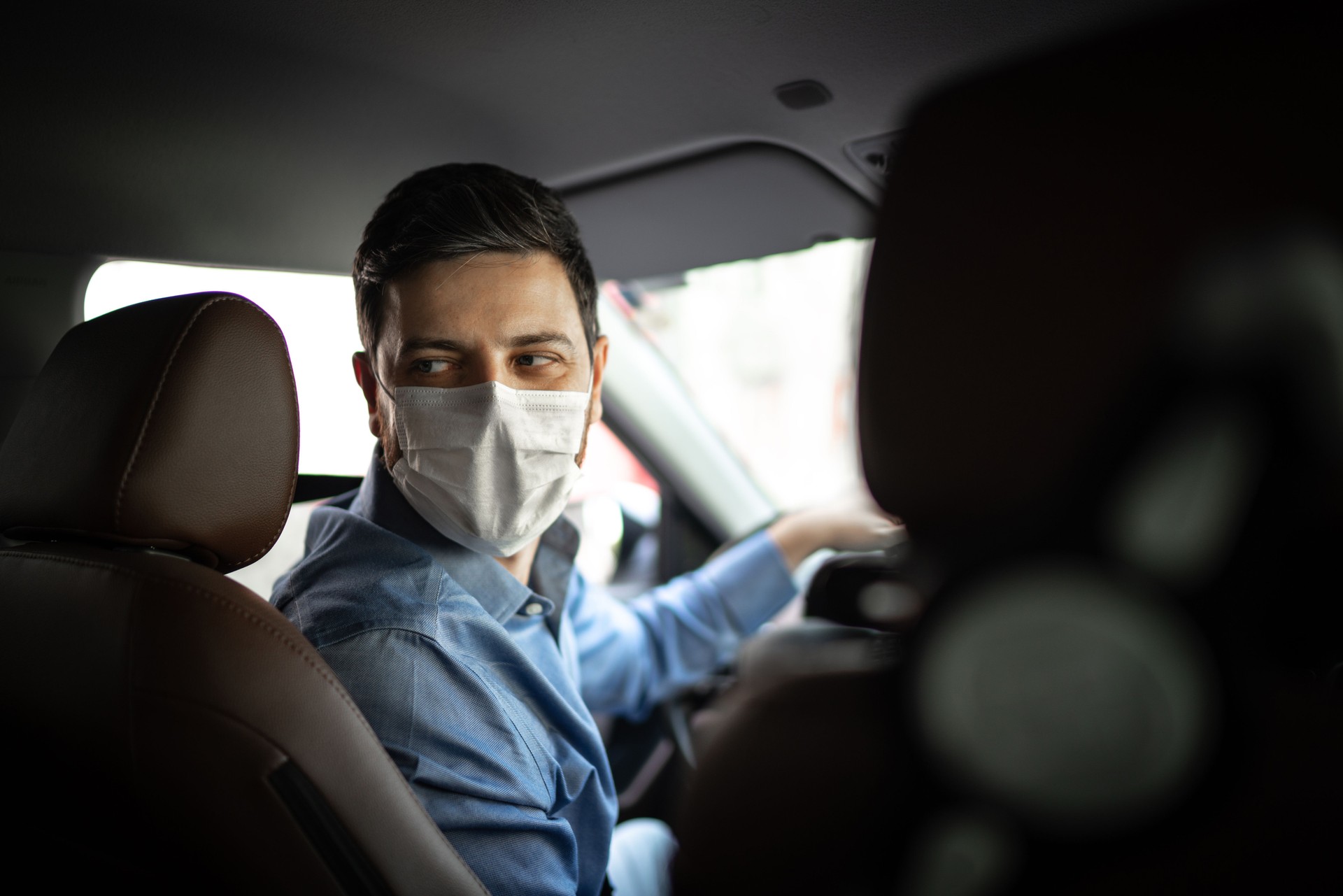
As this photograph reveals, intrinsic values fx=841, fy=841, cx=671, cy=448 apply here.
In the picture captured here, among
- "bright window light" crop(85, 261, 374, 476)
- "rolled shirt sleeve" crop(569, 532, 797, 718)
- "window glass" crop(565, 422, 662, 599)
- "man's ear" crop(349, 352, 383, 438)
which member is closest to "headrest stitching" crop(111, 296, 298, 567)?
"man's ear" crop(349, 352, 383, 438)

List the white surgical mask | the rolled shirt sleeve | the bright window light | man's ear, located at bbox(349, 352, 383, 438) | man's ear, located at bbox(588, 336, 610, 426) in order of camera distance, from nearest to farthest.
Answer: the white surgical mask, man's ear, located at bbox(349, 352, 383, 438), man's ear, located at bbox(588, 336, 610, 426), the bright window light, the rolled shirt sleeve

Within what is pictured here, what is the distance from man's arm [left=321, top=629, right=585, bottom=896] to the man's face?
1.35 feet

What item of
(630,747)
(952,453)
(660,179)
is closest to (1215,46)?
(952,453)

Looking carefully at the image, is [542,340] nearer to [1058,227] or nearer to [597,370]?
[597,370]

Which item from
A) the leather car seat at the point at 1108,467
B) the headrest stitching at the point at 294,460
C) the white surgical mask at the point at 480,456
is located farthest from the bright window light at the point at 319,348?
the leather car seat at the point at 1108,467

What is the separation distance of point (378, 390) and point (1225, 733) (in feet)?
4.78

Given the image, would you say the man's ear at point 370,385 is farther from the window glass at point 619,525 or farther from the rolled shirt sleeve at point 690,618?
the window glass at point 619,525

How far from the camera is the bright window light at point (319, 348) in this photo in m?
2.05

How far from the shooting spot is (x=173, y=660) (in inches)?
42.2

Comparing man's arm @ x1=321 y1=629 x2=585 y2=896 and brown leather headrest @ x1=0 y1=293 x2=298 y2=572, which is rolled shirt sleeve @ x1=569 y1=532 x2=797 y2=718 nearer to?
man's arm @ x1=321 y1=629 x2=585 y2=896

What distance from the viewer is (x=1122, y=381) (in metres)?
0.65

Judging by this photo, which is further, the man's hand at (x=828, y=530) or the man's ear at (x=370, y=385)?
the man's hand at (x=828, y=530)

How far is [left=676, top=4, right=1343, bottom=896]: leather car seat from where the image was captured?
0.62m

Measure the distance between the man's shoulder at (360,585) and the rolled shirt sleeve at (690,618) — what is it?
3.00 feet
